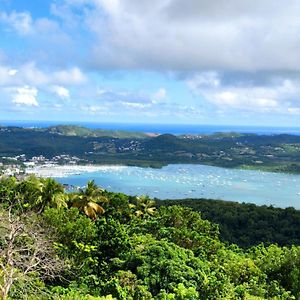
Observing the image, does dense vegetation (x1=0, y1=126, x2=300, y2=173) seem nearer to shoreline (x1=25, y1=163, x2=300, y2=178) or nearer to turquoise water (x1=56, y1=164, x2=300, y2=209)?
shoreline (x1=25, y1=163, x2=300, y2=178)

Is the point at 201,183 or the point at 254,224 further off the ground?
the point at 254,224

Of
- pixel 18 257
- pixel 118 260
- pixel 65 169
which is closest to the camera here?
pixel 18 257

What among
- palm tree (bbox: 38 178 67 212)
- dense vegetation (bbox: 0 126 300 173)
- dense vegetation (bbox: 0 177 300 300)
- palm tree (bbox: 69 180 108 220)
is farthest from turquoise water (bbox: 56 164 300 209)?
dense vegetation (bbox: 0 177 300 300)

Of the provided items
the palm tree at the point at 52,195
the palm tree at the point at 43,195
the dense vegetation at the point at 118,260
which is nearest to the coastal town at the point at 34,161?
the palm tree at the point at 43,195

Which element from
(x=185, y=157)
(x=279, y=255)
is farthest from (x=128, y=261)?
(x=185, y=157)

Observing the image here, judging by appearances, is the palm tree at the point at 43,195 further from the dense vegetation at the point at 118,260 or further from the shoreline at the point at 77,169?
the shoreline at the point at 77,169

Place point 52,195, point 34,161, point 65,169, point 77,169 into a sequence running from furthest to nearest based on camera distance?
1. point 34,161
2. point 77,169
3. point 65,169
4. point 52,195

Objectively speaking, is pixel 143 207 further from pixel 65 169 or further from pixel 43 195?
pixel 65 169

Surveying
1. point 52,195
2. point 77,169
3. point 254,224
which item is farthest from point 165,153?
point 52,195
